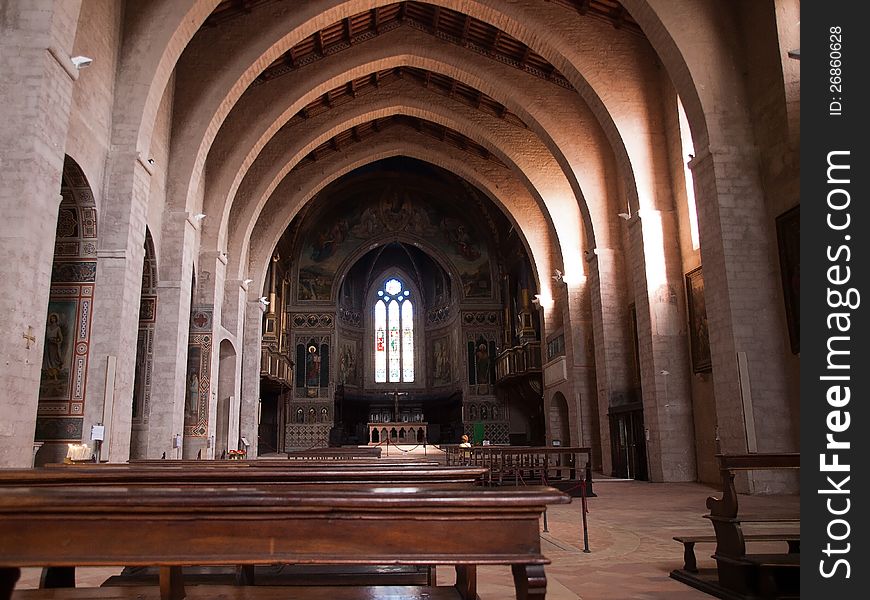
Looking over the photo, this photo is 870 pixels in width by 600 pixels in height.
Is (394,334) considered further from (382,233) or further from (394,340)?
(382,233)

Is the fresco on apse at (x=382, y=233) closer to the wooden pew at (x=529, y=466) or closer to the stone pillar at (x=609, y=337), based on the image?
the stone pillar at (x=609, y=337)

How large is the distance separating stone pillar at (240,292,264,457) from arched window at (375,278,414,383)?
11.8 meters

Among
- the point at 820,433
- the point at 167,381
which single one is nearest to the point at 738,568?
the point at 820,433

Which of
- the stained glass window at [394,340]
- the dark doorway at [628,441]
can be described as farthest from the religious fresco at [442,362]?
the dark doorway at [628,441]

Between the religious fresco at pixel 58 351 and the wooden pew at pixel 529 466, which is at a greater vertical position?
the religious fresco at pixel 58 351

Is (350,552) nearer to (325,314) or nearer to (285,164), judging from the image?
(285,164)

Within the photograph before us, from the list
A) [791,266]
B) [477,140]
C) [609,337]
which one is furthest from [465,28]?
[791,266]

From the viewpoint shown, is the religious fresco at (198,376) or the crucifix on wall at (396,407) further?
the crucifix on wall at (396,407)

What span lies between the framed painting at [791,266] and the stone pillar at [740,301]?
34cm

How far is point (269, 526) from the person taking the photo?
199 centimetres

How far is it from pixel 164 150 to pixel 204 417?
620cm

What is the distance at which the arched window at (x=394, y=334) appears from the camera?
32094 millimetres

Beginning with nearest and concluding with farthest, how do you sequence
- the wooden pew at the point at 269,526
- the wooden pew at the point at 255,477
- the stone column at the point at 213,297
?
the wooden pew at the point at 269,526
the wooden pew at the point at 255,477
the stone column at the point at 213,297

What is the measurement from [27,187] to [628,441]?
12262mm
